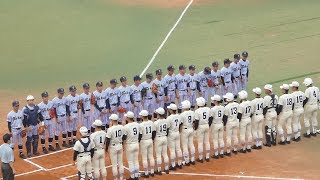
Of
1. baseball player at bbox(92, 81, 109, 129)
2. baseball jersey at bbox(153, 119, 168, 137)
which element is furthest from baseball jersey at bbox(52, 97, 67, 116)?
baseball jersey at bbox(153, 119, 168, 137)

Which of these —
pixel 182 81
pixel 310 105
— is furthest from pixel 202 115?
pixel 310 105

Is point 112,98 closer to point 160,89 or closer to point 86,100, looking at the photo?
point 86,100

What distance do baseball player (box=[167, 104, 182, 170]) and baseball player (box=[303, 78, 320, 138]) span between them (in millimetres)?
5075

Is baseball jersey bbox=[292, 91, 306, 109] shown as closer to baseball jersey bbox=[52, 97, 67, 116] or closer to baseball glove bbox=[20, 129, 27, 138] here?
baseball jersey bbox=[52, 97, 67, 116]

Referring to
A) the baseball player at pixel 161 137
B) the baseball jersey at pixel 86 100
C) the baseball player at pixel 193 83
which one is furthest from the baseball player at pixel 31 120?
the baseball player at pixel 193 83

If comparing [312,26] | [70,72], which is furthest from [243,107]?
[312,26]

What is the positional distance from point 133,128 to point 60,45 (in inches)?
651

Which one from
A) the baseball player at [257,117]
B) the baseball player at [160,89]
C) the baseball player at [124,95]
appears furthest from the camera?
the baseball player at [160,89]

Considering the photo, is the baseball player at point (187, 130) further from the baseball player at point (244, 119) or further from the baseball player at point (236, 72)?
the baseball player at point (236, 72)

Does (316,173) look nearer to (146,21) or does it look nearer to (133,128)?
(133,128)

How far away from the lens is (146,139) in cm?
2289

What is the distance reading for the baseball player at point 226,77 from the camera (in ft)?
92.6

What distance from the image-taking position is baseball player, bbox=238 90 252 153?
2444cm

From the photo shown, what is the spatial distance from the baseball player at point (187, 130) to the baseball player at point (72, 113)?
4.09 m
